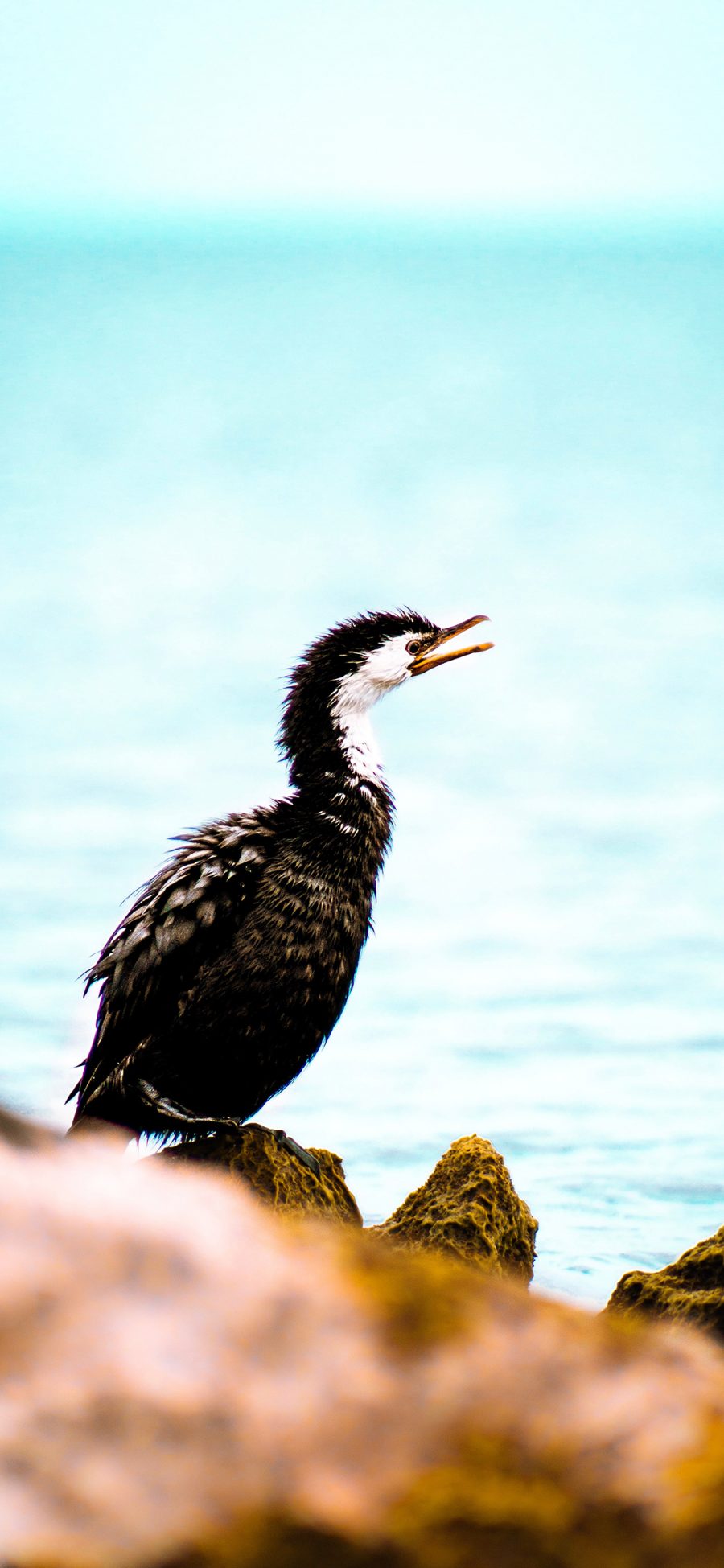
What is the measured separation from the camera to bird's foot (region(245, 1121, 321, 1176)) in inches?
219

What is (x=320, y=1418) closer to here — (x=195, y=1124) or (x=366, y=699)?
(x=195, y=1124)

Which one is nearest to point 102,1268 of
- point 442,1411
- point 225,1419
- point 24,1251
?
point 24,1251

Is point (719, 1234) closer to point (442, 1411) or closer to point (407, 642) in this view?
point (407, 642)

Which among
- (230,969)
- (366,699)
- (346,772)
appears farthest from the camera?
(366,699)

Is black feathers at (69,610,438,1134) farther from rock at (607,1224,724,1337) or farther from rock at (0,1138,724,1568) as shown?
rock at (0,1138,724,1568)

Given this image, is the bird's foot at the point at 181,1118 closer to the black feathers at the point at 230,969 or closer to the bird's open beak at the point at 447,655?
the black feathers at the point at 230,969

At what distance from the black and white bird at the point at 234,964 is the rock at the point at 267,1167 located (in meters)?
0.08

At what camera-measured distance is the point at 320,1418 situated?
1818mm

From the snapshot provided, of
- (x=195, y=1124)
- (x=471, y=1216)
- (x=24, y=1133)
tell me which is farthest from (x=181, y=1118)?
(x=24, y=1133)

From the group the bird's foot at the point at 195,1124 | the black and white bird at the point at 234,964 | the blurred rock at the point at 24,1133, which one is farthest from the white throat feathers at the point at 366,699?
the blurred rock at the point at 24,1133

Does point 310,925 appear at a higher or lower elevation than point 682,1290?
higher

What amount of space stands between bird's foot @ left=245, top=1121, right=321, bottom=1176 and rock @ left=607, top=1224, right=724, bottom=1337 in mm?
1229

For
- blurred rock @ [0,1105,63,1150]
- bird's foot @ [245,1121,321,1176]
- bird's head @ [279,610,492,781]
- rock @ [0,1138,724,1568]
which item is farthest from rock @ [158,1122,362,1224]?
rock @ [0,1138,724,1568]

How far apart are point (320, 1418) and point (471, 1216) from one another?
4.02 meters
